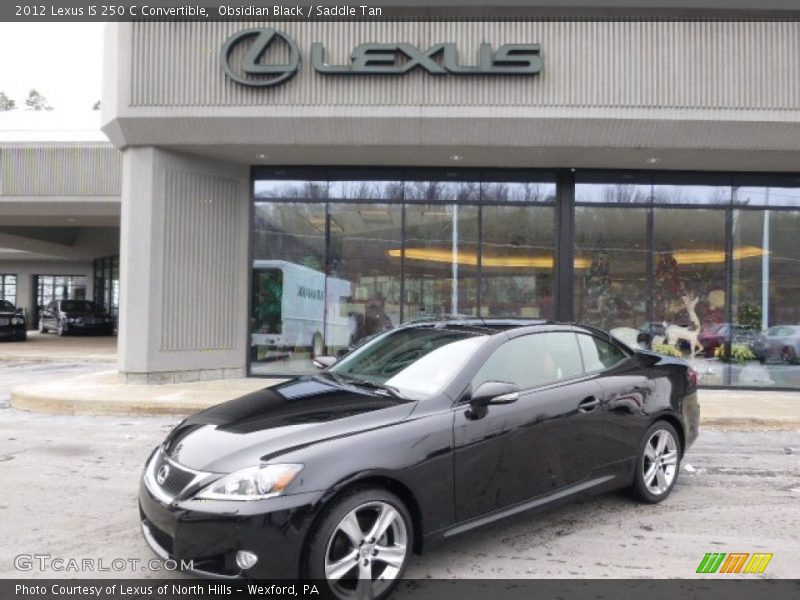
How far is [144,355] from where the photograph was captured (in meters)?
10.8

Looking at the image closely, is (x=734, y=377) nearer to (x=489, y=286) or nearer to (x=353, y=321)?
(x=489, y=286)

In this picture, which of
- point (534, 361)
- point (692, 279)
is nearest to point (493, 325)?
point (534, 361)

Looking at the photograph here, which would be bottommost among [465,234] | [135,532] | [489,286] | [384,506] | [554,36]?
[135,532]

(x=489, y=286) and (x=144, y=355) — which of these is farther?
(x=489, y=286)

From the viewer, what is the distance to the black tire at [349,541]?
306cm

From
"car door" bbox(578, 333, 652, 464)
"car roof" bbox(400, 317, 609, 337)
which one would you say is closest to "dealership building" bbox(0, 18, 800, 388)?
"car roof" bbox(400, 317, 609, 337)

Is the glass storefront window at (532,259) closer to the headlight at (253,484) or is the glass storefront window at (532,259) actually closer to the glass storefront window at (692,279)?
the glass storefront window at (692,279)

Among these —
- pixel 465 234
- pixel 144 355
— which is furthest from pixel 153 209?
pixel 465 234

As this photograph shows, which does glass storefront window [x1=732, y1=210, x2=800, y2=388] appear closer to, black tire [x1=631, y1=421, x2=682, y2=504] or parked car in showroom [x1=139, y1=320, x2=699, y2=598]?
black tire [x1=631, y1=421, x2=682, y2=504]

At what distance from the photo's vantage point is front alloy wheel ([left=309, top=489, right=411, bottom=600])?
10.2 feet

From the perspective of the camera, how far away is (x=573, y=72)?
1023cm

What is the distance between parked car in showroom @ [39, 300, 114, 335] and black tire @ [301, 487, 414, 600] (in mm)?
28620

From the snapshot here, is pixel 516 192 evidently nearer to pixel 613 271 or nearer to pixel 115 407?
pixel 613 271

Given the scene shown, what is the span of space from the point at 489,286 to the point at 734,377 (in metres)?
5.01
